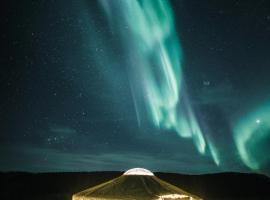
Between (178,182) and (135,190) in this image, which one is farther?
(178,182)

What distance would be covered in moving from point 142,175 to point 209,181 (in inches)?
1785

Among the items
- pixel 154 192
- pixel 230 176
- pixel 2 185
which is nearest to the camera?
pixel 154 192

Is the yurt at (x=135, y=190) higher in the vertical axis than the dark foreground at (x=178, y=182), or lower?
lower

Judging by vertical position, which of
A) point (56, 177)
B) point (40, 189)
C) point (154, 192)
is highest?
point (56, 177)

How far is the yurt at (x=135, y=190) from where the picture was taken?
22.4 feet

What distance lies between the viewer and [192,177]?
4962 centimetres

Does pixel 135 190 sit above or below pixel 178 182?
below

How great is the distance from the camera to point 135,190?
691 centimetres

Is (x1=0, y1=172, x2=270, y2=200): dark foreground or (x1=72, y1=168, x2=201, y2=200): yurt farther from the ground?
(x1=0, y1=172, x2=270, y2=200): dark foreground

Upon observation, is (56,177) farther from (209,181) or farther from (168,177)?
(209,181)

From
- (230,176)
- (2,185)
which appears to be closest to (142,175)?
(2,185)

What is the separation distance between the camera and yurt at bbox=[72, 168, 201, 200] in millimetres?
6820

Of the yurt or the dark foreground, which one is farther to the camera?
the dark foreground

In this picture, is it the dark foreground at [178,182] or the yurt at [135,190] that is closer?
the yurt at [135,190]
